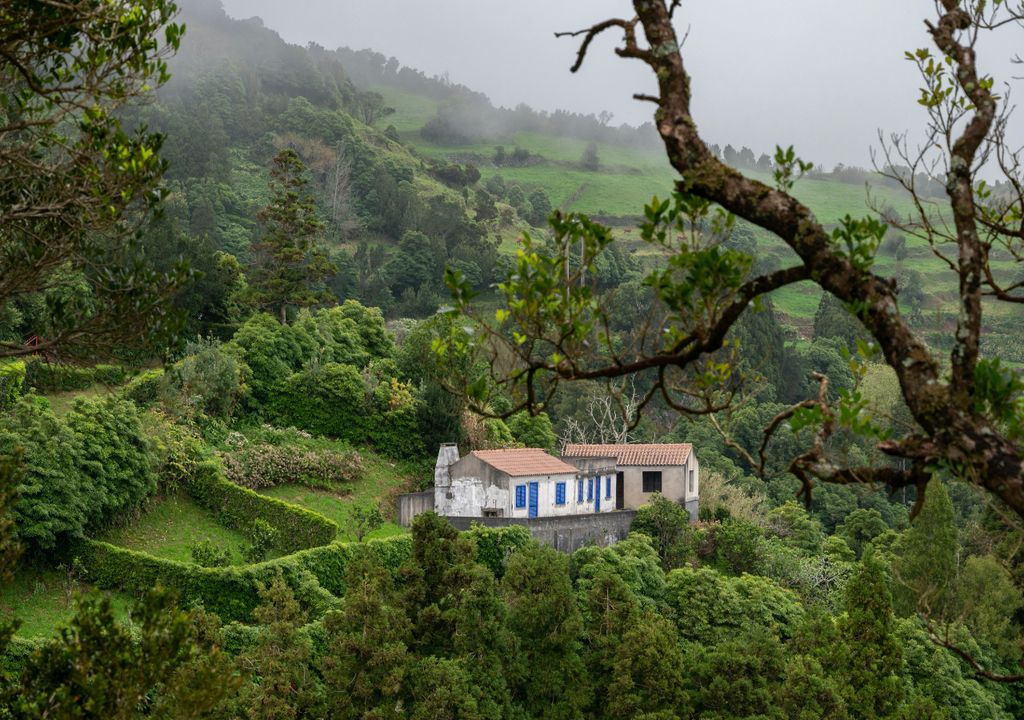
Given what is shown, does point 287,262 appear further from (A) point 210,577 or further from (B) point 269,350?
(A) point 210,577

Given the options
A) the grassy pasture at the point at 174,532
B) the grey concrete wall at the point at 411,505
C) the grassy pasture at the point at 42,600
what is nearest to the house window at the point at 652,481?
the grey concrete wall at the point at 411,505

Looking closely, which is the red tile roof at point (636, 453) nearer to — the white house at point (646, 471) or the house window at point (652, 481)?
the white house at point (646, 471)

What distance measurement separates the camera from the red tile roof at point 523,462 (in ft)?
118

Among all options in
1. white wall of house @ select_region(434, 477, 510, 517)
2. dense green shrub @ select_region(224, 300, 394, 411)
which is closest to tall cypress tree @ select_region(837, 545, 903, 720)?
white wall of house @ select_region(434, 477, 510, 517)

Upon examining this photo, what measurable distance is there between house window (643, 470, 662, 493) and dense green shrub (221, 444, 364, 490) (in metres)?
9.67

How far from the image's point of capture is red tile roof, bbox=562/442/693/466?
39.9 m

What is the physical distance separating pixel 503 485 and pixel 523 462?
154 cm

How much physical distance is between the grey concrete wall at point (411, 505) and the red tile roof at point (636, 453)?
5785 millimetres

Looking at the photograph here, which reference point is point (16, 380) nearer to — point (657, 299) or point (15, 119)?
point (15, 119)

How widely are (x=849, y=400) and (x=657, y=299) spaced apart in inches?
37.0

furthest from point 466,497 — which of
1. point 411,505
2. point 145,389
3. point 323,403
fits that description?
point 145,389

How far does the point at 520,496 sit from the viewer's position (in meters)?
36.0

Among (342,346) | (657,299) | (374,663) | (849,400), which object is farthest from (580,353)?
(342,346)

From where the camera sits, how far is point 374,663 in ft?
73.7
